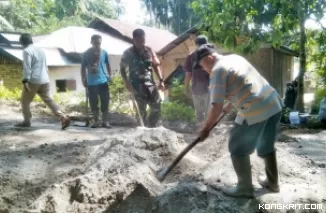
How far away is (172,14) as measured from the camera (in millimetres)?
39250

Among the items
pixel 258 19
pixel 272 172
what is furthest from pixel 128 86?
pixel 258 19

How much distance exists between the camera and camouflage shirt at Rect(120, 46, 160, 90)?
5.79 m

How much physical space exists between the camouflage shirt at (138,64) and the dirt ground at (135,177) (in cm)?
142

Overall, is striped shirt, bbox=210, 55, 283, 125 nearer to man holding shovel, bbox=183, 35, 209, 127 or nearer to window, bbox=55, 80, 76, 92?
man holding shovel, bbox=183, 35, 209, 127

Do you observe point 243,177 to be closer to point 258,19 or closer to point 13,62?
point 258,19

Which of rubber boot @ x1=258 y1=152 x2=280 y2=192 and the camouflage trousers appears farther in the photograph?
the camouflage trousers

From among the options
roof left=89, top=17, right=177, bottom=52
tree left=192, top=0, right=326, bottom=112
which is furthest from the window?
tree left=192, top=0, right=326, bottom=112

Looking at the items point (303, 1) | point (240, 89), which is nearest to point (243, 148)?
point (240, 89)

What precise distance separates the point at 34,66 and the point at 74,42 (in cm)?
1056

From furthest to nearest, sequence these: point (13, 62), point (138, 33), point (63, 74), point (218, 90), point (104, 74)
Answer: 1. point (63, 74)
2. point (13, 62)
3. point (104, 74)
4. point (138, 33)
5. point (218, 90)

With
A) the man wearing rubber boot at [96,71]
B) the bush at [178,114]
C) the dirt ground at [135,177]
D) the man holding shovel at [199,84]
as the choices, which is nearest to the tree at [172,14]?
the bush at [178,114]

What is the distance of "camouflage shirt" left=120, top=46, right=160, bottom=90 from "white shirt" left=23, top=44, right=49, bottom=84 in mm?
1584

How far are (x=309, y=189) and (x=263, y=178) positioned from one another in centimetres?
46

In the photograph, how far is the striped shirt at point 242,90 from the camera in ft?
9.32
